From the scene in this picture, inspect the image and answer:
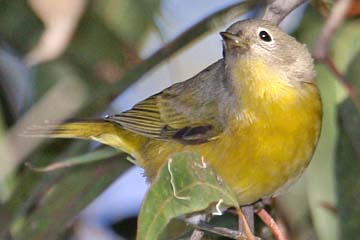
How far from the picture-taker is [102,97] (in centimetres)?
405

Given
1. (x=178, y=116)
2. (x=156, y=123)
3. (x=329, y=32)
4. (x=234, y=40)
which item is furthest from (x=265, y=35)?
(x=156, y=123)

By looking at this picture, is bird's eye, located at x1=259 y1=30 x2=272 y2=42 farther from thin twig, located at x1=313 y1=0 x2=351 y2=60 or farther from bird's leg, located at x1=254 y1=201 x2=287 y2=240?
bird's leg, located at x1=254 y1=201 x2=287 y2=240

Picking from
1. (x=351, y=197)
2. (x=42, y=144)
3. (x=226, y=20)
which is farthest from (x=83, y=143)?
(x=351, y=197)

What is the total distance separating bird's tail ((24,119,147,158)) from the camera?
14.1 ft

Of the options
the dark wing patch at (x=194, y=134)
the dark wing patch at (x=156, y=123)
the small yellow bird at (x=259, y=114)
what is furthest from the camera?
the dark wing patch at (x=156, y=123)

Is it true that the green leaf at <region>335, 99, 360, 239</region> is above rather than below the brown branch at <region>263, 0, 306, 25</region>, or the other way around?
below

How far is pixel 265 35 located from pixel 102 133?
91cm

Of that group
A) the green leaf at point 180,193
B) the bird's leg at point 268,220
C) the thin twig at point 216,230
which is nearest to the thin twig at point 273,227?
the bird's leg at point 268,220

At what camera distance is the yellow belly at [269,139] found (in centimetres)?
375

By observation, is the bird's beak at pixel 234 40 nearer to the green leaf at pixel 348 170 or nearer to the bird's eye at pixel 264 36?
the bird's eye at pixel 264 36

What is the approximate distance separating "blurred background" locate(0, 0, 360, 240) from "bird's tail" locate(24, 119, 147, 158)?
0.14ft

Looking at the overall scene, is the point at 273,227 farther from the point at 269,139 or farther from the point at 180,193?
the point at 269,139

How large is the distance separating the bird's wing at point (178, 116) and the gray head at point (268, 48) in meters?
0.26

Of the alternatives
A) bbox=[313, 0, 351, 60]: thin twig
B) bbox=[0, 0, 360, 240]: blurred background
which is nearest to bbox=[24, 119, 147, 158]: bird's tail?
bbox=[0, 0, 360, 240]: blurred background
